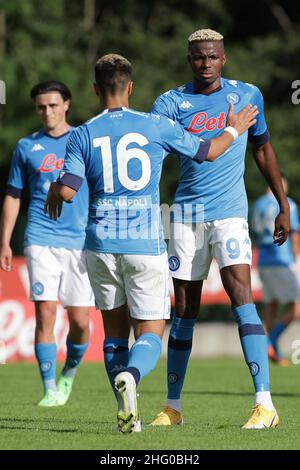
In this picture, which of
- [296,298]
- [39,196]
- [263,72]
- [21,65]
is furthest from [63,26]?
[39,196]

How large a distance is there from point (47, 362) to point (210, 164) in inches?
122

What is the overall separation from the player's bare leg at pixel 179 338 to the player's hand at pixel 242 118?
1189mm

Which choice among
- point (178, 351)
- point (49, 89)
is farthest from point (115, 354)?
point (49, 89)

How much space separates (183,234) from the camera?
775 cm

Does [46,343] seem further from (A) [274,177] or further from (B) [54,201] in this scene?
(B) [54,201]

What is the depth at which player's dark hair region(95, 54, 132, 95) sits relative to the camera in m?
6.85

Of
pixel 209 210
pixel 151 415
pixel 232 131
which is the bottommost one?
pixel 151 415

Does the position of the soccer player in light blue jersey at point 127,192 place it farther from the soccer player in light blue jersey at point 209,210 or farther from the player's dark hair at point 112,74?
the soccer player in light blue jersey at point 209,210

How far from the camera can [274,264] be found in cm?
1670

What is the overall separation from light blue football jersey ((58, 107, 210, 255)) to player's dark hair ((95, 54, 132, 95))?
0.43ft

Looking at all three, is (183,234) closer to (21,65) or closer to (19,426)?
(19,426)

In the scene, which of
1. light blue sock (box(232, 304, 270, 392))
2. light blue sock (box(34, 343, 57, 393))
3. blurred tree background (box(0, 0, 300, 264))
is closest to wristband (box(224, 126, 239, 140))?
light blue sock (box(232, 304, 270, 392))

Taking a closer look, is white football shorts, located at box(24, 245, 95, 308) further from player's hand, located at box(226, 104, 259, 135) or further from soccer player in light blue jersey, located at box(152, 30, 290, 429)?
player's hand, located at box(226, 104, 259, 135)

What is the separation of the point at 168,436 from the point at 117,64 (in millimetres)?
2237
